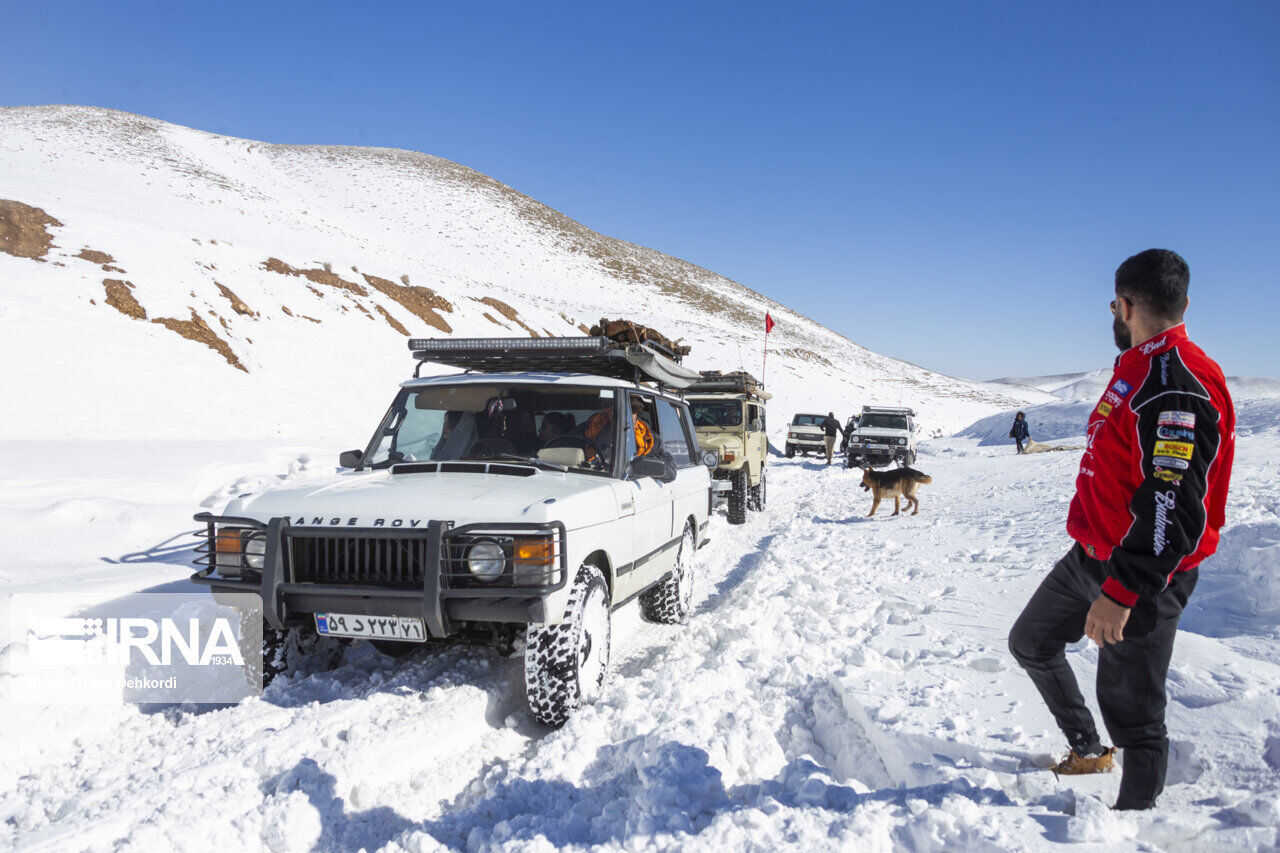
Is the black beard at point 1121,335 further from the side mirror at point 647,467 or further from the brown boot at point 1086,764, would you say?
the side mirror at point 647,467

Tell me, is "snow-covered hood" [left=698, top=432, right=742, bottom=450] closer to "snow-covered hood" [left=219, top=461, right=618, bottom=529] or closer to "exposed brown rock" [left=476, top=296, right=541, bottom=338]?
"snow-covered hood" [left=219, top=461, right=618, bottom=529]

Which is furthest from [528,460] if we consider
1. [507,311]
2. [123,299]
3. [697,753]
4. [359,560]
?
[507,311]

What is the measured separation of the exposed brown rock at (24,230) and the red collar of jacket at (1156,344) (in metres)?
22.0

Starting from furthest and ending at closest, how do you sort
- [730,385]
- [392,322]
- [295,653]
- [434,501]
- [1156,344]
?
[392,322] → [730,385] → [295,653] → [434,501] → [1156,344]

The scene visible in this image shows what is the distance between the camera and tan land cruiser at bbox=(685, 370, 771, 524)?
10.8 metres

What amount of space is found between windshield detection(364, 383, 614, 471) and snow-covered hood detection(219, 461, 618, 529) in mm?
383

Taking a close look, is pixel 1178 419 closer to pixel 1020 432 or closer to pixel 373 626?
pixel 373 626

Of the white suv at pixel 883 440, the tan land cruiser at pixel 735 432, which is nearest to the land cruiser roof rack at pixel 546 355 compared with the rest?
the tan land cruiser at pixel 735 432

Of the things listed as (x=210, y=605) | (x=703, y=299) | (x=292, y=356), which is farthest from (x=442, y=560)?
(x=703, y=299)

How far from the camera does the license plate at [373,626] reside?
355 centimetres

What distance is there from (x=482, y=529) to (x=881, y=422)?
19209 millimetres

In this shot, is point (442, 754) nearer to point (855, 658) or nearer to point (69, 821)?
point (69, 821)

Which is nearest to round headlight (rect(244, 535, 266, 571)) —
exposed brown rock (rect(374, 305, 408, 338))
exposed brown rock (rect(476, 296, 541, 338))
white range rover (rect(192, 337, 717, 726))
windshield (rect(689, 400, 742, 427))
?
white range rover (rect(192, 337, 717, 726))

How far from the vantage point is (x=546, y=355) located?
5562mm
